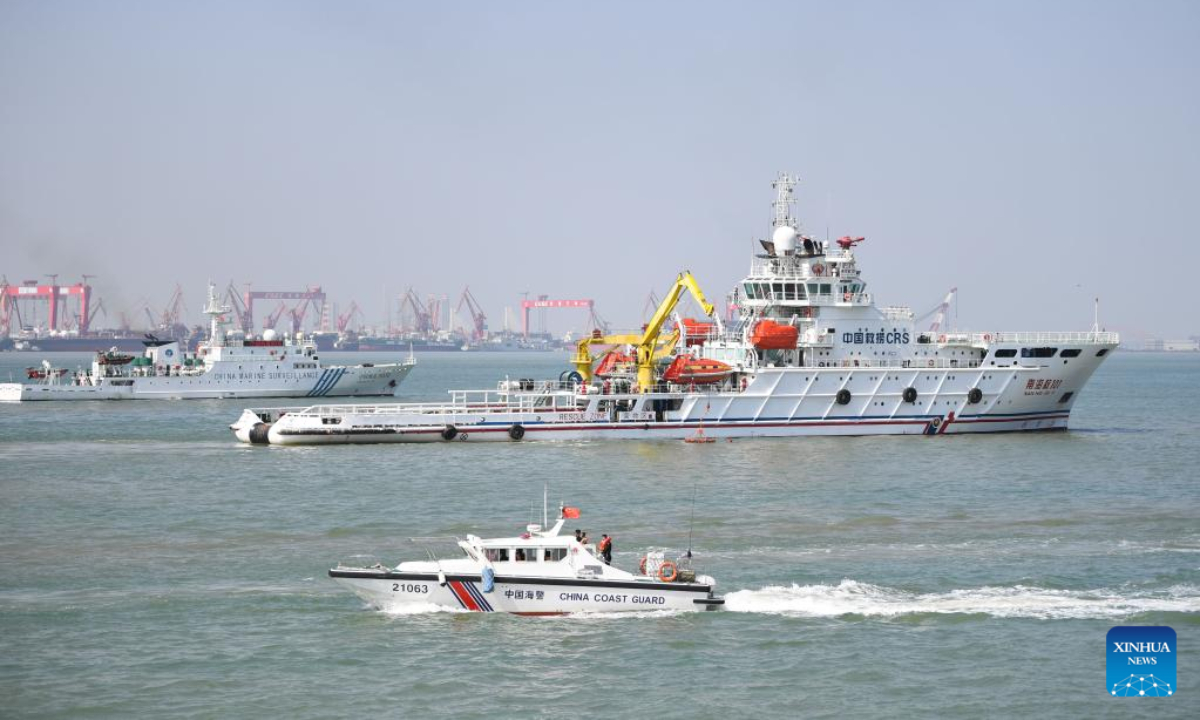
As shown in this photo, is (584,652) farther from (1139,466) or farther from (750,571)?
(1139,466)

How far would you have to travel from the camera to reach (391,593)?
30.6 metres

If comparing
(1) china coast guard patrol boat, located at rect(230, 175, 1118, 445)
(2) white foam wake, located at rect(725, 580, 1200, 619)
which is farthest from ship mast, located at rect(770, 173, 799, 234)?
(2) white foam wake, located at rect(725, 580, 1200, 619)

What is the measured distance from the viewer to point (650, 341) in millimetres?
66875

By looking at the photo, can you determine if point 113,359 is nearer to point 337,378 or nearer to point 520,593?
point 337,378

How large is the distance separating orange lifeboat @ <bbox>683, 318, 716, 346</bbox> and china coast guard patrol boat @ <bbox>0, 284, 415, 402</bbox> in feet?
158

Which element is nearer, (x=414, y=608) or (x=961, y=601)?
(x=414, y=608)

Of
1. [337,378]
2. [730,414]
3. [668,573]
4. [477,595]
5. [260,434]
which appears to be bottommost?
[477,595]

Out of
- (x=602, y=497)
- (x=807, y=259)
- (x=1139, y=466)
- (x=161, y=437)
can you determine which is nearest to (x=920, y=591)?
(x=602, y=497)

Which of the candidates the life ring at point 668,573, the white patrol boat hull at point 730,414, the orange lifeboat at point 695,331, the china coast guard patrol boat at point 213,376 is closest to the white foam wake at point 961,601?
the life ring at point 668,573

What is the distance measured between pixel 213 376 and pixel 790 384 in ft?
204

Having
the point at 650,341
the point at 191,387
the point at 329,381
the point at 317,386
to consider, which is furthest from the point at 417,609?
the point at 191,387

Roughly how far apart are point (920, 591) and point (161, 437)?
51629mm

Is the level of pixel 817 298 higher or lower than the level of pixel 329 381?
higher

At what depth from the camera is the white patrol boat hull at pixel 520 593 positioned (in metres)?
30.4
